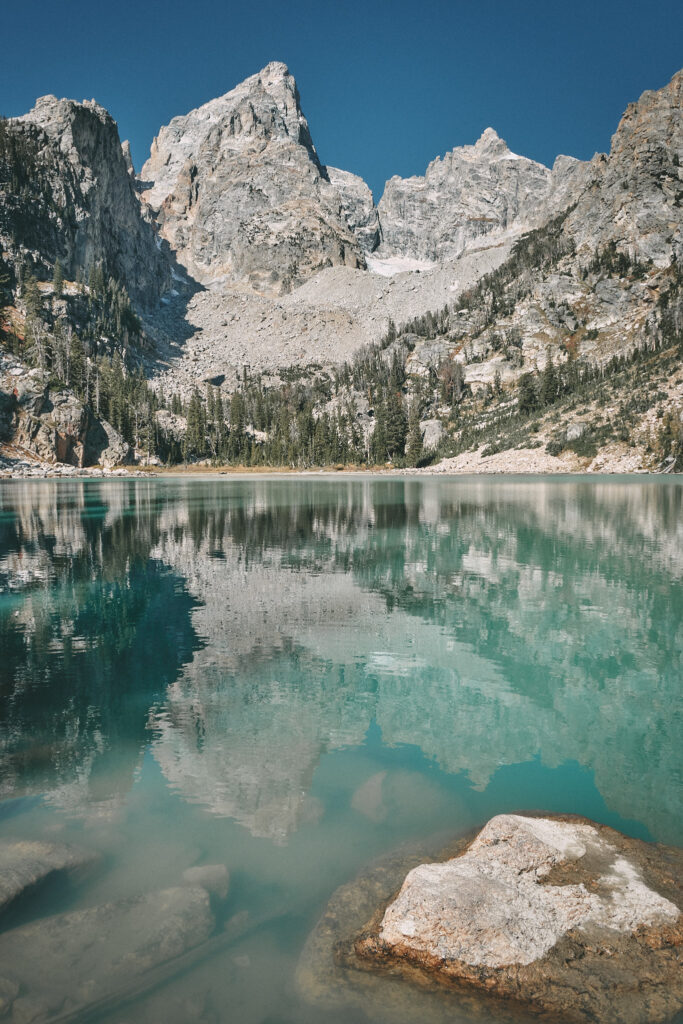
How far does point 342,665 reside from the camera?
1248 centimetres

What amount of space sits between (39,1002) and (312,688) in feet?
23.0

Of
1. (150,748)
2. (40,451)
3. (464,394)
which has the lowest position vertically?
(150,748)

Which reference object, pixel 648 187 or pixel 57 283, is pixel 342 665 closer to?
pixel 57 283

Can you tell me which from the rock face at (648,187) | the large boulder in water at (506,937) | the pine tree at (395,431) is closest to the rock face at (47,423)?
the pine tree at (395,431)

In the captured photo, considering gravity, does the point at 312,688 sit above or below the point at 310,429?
below

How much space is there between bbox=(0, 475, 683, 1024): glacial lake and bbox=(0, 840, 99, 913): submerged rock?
0.57 feet

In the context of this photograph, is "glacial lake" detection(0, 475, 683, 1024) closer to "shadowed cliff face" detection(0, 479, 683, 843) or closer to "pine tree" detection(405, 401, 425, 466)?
"shadowed cliff face" detection(0, 479, 683, 843)

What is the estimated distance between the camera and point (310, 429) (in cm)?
16262

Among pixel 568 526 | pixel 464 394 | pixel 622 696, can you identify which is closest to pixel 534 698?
pixel 622 696

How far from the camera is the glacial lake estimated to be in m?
5.79

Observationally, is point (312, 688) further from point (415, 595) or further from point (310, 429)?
Answer: point (310, 429)

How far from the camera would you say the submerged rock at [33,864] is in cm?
569

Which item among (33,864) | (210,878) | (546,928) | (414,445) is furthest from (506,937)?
(414,445)

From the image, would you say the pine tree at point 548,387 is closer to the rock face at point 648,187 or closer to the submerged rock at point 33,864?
the rock face at point 648,187
